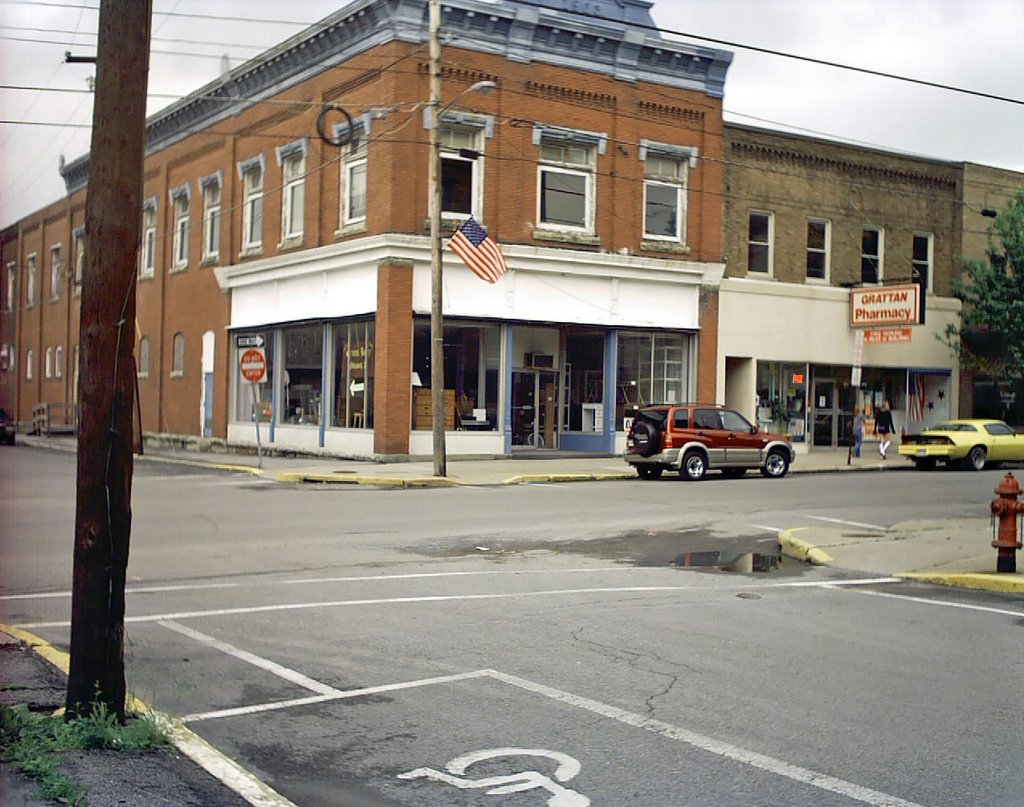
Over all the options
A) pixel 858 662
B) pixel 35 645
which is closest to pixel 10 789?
pixel 35 645

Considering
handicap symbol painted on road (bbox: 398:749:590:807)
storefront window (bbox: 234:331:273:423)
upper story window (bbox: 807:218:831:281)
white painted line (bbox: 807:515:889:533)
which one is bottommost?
handicap symbol painted on road (bbox: 398:749:590:807)

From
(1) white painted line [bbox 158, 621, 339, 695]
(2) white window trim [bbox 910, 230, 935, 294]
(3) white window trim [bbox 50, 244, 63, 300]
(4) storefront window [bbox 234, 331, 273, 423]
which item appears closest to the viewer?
(1) white painted line [bbox 158, 621, 339, 695]

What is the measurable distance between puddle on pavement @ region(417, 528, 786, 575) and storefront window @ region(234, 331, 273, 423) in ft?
67.2

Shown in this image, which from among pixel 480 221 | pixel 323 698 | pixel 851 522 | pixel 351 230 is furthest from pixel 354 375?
pixel 323 698

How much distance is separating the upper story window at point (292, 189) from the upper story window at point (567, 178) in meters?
7.26

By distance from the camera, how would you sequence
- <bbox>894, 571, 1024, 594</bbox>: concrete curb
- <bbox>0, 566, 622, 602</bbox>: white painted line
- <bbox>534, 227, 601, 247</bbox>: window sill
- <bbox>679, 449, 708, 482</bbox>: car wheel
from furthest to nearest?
<bbox>534, 227, 601, 247</bbox>: window sill < <bbox>679, 449, 708, 482</bbox>: car wheel < <bbox>894, 571, 1024, 594</bbox>: concrete curb < <bbox>0, 566, 622, 602</bbox>: white painted line

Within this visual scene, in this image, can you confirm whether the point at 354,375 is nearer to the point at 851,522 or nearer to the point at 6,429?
the point at 851,522

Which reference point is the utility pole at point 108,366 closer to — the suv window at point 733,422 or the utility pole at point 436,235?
the utility pole at point 436,235

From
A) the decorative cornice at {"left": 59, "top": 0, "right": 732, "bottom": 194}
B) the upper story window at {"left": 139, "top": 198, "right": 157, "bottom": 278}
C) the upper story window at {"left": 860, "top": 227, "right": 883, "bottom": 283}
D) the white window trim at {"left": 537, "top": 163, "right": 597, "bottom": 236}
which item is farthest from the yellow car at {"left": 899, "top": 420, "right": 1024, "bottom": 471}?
the upper story window at {"left": 139, "top": 198, "right": 157, "bottom": 278}

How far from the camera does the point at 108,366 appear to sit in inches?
231

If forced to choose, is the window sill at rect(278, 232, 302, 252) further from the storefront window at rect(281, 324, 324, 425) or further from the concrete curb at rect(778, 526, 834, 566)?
the concrete curb at rect(778, 526, 834, 566)

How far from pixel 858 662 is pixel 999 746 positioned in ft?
6.58

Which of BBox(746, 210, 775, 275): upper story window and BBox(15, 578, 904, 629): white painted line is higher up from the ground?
BBox(746, 210, 775, 275): upper story window

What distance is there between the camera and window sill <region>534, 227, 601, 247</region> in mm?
30781
